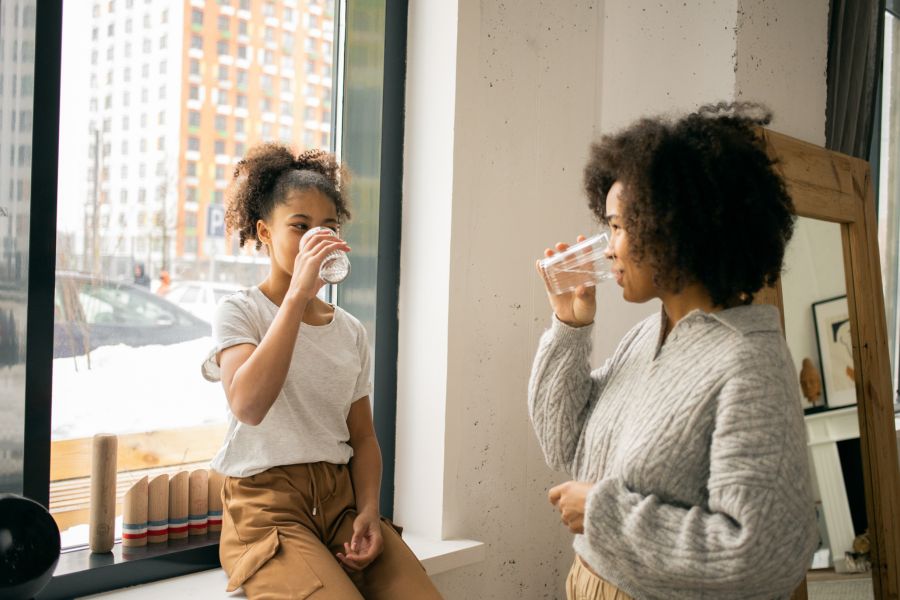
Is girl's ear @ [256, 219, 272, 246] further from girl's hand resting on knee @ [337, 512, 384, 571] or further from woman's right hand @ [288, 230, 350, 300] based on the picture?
girl's hand resting on knee @ [337, 512, 384, 571]

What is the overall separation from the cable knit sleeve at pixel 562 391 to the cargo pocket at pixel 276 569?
48 cm

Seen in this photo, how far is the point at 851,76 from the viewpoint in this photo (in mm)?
2596

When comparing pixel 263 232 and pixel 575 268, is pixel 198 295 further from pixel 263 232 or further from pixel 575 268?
pixel 575 268

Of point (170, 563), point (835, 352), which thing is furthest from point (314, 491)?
point (835, 352)

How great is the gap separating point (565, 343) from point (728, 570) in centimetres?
50

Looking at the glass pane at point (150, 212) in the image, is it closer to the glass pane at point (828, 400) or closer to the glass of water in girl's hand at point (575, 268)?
the glass of water in girl's hand at point (575, 268)

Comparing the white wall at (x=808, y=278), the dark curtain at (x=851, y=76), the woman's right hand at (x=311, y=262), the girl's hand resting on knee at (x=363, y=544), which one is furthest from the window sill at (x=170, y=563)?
the dark curtain at (x=851, y=76)

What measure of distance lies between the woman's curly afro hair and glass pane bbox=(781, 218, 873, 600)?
98 centimetres

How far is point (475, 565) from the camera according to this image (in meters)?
2.05

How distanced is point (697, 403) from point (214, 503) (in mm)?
1195

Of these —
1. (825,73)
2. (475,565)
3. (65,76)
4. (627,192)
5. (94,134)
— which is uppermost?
(825,73)

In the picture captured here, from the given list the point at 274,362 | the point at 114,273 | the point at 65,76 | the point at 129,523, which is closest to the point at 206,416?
the point at 129,523

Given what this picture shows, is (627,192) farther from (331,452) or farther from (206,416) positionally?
(206,416)

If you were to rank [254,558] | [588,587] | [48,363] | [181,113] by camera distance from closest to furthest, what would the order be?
[588,587], [254,558], [48,363], [181,113]
